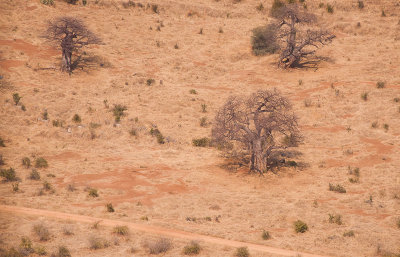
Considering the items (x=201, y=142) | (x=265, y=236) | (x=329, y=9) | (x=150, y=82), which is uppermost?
(x=329, y=9)

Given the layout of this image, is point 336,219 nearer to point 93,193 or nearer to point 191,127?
point 93,193

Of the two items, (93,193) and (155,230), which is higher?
(93,193)

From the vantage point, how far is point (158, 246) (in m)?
17.0

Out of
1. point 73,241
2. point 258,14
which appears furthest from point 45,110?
point 258,14

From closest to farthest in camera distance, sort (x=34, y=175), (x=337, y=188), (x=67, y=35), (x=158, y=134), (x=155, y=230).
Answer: (x=155, y=230) < (x=337, y=188) < (x=34, y=175) < (x=158, y=134) < (x=67, y=35)

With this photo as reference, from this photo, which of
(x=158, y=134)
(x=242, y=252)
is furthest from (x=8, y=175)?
(x=242, y=252)

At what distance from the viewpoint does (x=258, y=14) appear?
57312 millimetres

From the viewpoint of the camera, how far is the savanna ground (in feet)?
65.8

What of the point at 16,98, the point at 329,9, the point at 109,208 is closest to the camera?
the point at 109,208

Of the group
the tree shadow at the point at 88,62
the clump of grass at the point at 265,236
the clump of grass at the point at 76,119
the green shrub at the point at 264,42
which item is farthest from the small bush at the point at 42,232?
the green shrub at the point at 264,42

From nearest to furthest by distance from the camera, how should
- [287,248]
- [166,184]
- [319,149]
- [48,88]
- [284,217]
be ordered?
[287,248] < [284,217] < [166,184] < [319,149] < [48,88]

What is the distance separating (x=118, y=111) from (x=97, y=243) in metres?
18.1

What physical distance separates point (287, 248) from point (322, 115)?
18.8 m

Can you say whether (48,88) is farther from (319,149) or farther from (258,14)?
(258,14)
